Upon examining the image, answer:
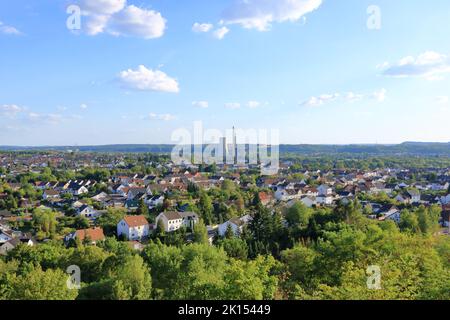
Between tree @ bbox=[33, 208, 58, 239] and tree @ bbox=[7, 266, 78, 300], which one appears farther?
tree @ bbox=[33, 208, 58, 239]

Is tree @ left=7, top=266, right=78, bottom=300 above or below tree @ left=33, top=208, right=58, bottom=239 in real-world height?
Answer: above

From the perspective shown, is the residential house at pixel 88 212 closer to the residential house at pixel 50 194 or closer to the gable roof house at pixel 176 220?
the gable roof house at pixel 176 220

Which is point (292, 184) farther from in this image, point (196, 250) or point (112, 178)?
point (196, 250)

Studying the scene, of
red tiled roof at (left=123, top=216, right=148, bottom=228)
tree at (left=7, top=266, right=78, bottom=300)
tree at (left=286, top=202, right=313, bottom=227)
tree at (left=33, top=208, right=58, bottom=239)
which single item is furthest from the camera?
tree at (left=33, top=208, right=58, bottom=239)

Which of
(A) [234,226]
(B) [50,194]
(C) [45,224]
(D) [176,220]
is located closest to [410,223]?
(A) [234,226]

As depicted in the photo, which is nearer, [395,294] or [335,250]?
[395,294]

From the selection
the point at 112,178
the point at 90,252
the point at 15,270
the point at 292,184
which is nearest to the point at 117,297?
the point at 90,252

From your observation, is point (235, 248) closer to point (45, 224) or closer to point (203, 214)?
point (203, 214)

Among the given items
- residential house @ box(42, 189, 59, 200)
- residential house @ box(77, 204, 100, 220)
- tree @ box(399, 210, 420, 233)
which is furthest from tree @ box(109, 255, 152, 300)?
residential house @ box(42, 189, 59, 200)

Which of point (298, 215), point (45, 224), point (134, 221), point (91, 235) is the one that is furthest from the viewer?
point (45, 224)

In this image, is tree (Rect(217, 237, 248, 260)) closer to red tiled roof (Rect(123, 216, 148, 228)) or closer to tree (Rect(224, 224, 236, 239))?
tree (Rect(224, 224, 236, 239))

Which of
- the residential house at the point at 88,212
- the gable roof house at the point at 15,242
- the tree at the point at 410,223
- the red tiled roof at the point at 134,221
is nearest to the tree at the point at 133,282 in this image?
the gable roof house at the point at 15,242
